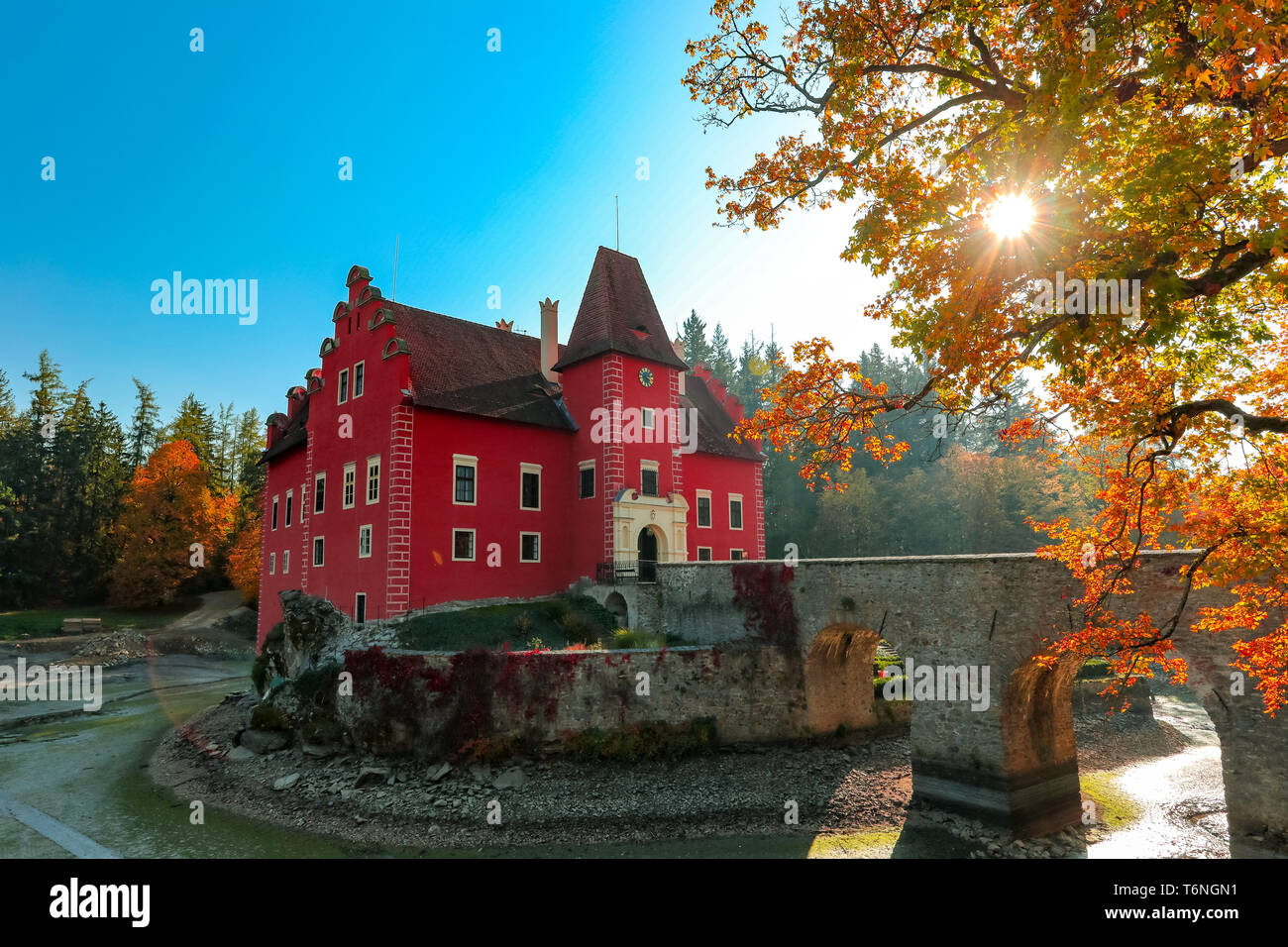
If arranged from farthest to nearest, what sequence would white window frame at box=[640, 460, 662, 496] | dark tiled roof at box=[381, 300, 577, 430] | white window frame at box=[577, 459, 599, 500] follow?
white window frame at box=[640, 460, 662, 496]
white window frame at box=[577, 459, 599, 500]
dark tiled roof at box=[381, 300, 577, 430]

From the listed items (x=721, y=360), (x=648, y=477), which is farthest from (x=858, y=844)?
(x=721, y=360)

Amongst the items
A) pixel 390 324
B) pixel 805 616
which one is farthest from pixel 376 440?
pixel 805 616

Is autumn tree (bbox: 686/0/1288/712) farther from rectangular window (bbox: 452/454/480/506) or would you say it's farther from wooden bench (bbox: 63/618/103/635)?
wooden bench (bbox: 63/618/103/635)

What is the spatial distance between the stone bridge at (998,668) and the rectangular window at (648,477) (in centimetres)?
819

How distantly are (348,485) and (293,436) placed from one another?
8.83 meters

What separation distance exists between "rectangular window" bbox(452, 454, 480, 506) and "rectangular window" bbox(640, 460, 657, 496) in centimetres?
682

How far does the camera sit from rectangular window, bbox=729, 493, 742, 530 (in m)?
35.2

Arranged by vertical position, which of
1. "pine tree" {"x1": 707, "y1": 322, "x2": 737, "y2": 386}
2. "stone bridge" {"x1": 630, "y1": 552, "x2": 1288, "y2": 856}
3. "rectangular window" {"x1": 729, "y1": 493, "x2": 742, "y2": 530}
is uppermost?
"pine tree" {"x1": 707, "y1": 322, "x2": 737, "y2": 386}

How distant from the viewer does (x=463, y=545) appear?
26375 millimetres

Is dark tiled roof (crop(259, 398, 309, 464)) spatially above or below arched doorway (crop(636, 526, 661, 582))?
above

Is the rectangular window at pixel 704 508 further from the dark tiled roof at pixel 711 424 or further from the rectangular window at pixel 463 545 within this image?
the rectangular window at pixel 463 545

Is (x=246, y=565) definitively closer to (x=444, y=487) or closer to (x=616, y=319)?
(x=444, y=487)

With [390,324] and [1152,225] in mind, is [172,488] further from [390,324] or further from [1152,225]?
[1152,225]

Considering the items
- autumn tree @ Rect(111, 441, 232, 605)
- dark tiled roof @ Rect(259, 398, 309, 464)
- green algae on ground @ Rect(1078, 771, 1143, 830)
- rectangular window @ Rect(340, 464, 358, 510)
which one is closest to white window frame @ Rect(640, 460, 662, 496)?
rectangular window @ Rect(340, 464, 358, 510)
